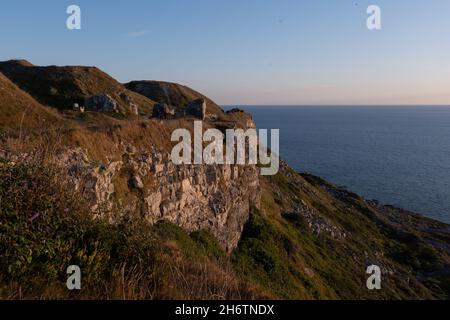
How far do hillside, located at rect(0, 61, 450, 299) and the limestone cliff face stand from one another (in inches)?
3.3

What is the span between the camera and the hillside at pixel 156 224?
7.72m

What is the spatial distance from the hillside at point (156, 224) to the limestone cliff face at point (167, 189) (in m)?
0.08

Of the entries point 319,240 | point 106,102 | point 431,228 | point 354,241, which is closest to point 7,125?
point 106,102

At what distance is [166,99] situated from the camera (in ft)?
301

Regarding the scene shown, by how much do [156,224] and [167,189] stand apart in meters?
2.58

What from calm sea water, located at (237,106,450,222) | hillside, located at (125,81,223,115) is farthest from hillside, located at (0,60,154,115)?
calm sea water, located at (237,106,450,222)

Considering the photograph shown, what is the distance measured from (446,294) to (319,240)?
18.6 metres

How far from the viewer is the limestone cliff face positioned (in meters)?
17.9

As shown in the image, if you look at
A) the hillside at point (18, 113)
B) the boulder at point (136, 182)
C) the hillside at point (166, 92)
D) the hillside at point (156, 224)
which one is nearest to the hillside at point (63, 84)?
the hillside at point (156, 224)

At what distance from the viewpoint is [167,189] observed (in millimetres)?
23922

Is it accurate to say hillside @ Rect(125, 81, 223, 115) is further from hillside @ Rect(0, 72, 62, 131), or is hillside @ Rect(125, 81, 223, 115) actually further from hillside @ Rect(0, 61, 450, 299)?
hillside @ Rect(0, 72, 62, 131)

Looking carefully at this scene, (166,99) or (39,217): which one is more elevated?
(166,99)

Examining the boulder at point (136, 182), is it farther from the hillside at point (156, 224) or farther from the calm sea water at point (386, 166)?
the calm sea water at point (386, 166)

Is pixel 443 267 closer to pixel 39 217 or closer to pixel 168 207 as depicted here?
pixel 168 207
